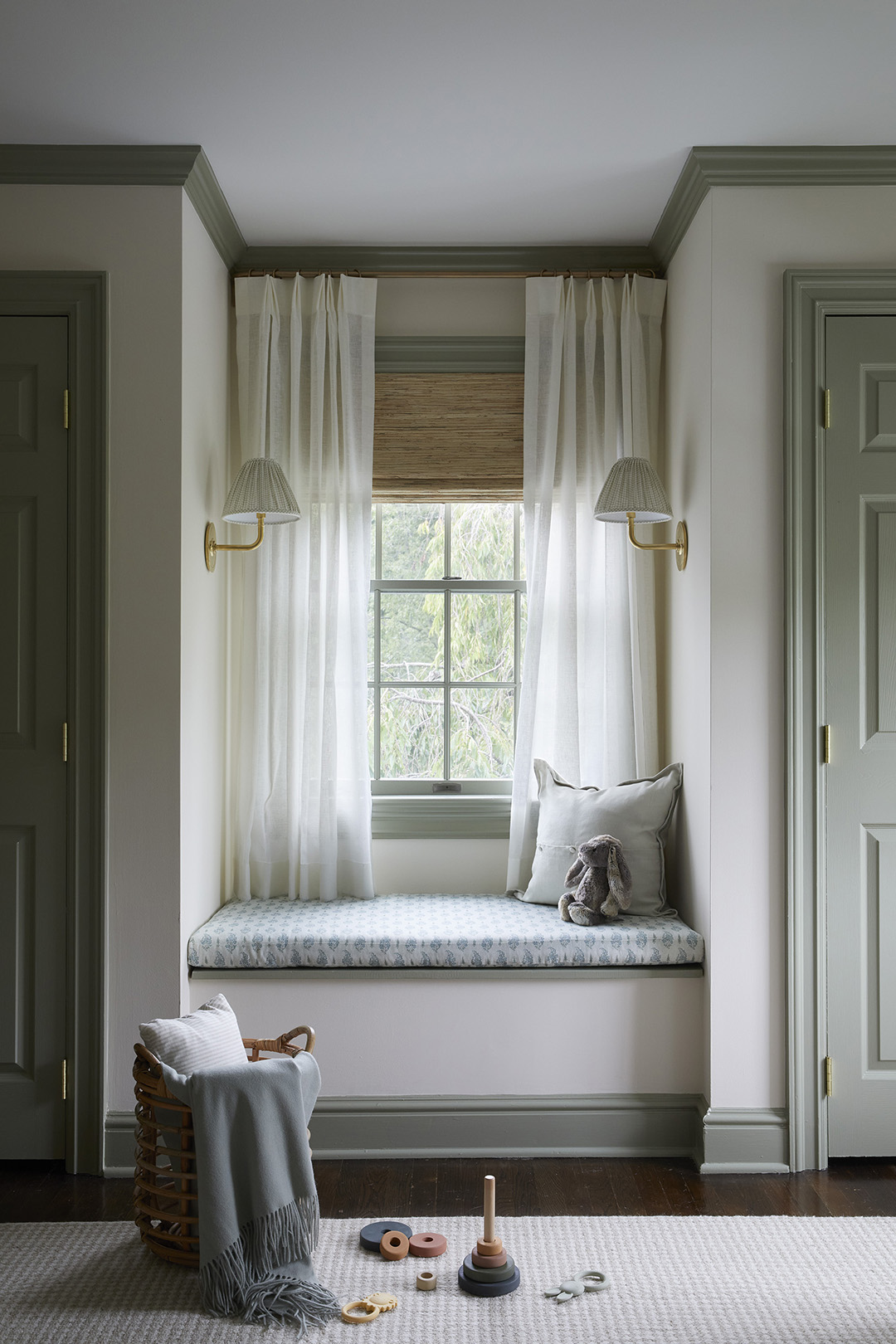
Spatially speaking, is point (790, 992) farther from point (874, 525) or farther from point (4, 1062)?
point (4, 1062)

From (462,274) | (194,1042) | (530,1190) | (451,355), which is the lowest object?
(530,1190)

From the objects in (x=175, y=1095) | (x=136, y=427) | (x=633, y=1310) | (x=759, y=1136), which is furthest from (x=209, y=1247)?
(x=136, y=427)

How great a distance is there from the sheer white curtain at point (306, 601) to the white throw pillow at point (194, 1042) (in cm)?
93

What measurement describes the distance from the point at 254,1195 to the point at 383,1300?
0.35m

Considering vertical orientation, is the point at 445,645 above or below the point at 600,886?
above

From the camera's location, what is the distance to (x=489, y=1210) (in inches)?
84.0

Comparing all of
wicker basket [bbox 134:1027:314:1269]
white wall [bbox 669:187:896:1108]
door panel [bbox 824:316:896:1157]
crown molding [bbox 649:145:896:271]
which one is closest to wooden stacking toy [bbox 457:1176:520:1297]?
wicker basket [bbox 134:1027:314:1269]

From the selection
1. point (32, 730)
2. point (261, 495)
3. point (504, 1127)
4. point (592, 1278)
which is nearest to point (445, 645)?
point (261, 495)

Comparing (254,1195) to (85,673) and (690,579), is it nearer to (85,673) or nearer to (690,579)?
(85,673)

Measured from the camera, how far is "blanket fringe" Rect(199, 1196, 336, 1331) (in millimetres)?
2070

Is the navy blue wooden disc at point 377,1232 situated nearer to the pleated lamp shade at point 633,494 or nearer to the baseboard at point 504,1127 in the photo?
the baseboard at point 504,1127

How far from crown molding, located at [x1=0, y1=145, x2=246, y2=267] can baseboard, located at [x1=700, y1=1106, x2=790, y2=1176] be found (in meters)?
2.99

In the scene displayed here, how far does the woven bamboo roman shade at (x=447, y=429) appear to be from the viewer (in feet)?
11.5

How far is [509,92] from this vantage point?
2523 millimetres
